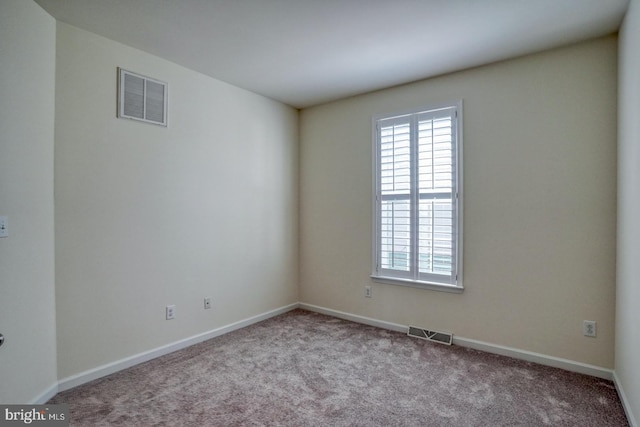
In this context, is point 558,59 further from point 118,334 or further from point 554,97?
point 118,334

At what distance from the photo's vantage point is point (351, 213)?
3.96 meters

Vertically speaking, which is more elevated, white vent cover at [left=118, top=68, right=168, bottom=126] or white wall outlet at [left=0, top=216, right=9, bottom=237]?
white vent cover at [left=118, top=68, right=168, bottom=126]

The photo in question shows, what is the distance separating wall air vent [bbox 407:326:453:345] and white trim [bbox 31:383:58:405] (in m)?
2.98

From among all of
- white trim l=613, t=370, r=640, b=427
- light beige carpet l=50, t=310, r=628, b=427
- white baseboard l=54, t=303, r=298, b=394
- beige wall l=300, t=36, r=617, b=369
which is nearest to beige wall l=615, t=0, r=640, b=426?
white trim l=613, t=370, r=640, b=427

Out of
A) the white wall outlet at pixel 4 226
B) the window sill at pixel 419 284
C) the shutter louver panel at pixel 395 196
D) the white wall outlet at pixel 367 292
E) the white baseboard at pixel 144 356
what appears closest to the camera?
the white wall outlet at pixel 4 226

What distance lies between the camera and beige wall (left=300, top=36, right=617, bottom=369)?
255 centimetres

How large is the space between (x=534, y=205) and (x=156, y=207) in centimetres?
325

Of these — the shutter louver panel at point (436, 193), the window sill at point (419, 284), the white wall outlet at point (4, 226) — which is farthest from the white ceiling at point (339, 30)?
the window sill at point (419, 284)

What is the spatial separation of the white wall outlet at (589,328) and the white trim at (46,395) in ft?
12.8

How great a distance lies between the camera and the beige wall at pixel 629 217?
1922 mm

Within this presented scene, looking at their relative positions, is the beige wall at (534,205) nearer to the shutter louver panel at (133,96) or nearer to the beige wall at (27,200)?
the shutter louver panel at (133,96)

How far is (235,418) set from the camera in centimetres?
205

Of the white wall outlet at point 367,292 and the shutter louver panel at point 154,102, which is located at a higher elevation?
the shutter louver panel at point 154,102

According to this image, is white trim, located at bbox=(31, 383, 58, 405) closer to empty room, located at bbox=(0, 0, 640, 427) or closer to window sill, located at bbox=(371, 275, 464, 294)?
empty room, located at bbox=(0, 0, 640, 427)
